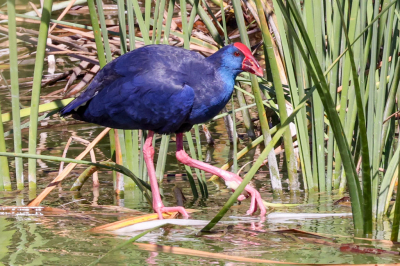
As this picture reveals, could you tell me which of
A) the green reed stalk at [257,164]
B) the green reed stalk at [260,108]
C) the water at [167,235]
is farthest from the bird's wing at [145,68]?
the green reed stalk at [257,164]

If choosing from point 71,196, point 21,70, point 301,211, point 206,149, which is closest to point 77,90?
point 21,70

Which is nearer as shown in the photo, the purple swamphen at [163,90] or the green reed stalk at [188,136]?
the purple swamphen at [163,90]

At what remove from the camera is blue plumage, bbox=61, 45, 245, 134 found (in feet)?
7.90

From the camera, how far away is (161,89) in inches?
94.4

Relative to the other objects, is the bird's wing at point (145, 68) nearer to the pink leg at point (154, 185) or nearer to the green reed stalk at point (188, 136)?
the green reed stalk at point (188, 136)

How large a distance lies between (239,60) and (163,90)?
14.5 inches

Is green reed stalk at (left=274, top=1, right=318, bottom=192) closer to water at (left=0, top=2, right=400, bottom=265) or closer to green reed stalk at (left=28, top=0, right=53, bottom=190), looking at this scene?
water at (left=0, top=2, right=400, bottom=265)

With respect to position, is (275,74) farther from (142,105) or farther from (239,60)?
(142,105)

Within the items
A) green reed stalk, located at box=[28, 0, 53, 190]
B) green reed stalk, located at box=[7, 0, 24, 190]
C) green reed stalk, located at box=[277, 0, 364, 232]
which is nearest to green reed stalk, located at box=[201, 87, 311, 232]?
green reed stalk, located at box=[277, 0, 364, 232]

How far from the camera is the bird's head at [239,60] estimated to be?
8.13 ft

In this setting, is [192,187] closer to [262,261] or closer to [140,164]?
[140,164]

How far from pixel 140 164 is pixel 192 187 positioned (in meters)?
0.28

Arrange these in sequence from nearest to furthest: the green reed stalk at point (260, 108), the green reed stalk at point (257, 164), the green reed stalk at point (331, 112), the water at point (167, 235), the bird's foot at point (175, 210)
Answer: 1. the green reed stalk at point (331, 112)
2. the green reed stalk at point (257, 164)
3. the water at point (167, 235)
4. the bird's foot at point (175, 210)
5. the green reed stalk at point (260, 108)

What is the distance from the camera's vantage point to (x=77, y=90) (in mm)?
4656
